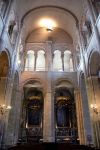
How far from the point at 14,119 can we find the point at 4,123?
3.19 metres

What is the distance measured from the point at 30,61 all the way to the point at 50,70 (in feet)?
9.91

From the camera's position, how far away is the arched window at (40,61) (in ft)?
62.5

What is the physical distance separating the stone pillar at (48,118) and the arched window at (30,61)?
3010 millimetres

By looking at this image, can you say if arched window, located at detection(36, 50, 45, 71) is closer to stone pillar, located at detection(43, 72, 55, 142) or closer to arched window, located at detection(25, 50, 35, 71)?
arched window, located at detection(25, 50, 35, 71)

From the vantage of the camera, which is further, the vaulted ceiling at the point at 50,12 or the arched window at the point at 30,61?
the arched window at the point at 30,61

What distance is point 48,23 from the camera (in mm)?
20328

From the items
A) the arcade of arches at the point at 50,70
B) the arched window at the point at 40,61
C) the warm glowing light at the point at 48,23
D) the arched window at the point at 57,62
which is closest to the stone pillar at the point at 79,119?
the arcade of arches at the point at 50,70

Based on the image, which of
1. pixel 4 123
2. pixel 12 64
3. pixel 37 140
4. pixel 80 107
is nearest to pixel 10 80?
pixel 12 64

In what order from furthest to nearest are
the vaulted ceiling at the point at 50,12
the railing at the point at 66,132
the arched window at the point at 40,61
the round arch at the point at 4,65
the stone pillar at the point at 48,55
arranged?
the arched window at the point at 40,61
the railing at the point at 66,132
the stone pillar at the point at 48,55
the vaulted ceiling at the point at 50,12
the round arch at the point at 4,65

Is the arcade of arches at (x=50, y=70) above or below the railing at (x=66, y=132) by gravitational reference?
above

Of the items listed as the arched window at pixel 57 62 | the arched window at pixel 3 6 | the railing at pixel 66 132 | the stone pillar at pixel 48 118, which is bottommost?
the railing at pixel 66 132

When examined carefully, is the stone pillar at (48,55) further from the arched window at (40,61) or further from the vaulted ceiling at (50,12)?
the vaulted ceiling at (50,12)

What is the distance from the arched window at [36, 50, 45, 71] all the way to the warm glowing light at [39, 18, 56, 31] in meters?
3.25

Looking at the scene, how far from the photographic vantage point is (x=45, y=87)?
56.5ft
